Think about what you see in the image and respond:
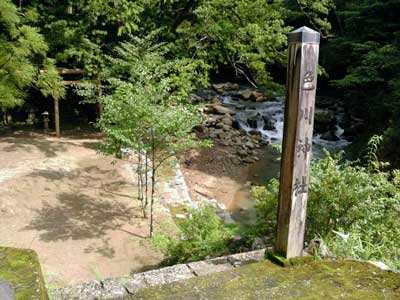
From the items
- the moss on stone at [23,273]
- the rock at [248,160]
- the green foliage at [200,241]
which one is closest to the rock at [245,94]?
the rock at [248,160]

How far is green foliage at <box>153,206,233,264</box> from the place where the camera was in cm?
464

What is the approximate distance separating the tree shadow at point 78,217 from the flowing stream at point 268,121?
6.86m

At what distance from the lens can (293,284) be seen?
8.20ft

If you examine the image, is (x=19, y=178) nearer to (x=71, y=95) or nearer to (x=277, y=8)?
(x=71, y=95)

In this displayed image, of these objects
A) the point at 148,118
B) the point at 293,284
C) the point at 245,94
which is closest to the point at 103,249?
the point at 148,118

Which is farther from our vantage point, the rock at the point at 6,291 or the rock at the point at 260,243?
the rock at the point at 260,243

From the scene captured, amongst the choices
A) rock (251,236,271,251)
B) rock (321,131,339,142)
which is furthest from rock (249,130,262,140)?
rock (251,236,271,251)

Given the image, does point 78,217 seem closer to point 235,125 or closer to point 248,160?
point 248,160

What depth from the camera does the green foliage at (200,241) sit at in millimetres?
4641

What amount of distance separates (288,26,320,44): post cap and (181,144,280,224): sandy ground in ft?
19.2

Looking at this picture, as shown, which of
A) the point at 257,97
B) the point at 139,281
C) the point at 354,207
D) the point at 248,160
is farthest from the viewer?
the point at 257,97

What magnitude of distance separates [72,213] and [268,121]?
915cm

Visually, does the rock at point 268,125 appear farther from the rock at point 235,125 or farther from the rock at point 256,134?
the rock at point 235,125

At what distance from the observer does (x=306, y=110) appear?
265 centimetres
